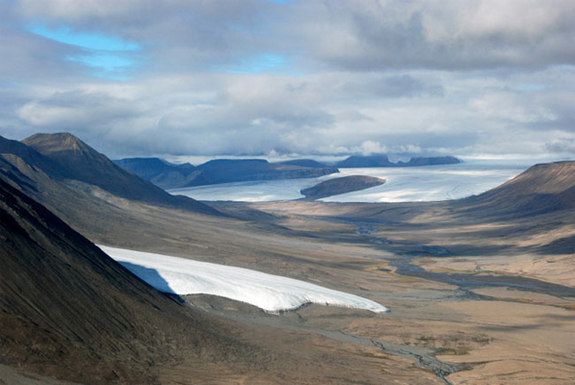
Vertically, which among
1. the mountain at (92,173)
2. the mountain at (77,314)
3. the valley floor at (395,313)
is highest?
the mountain at (92,173)

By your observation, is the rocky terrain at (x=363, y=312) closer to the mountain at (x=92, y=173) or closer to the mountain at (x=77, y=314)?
the mountain at (x=77, y=314)

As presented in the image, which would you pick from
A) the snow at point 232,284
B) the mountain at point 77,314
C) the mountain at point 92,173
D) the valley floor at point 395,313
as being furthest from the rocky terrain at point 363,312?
the snow at point 232,284

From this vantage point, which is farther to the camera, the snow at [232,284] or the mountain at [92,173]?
the mountain at [92,173]

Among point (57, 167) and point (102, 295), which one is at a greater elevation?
point (57, 167)

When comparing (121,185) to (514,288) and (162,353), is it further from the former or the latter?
(162,353)

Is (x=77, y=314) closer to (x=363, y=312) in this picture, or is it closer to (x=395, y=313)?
(x=363, y=312)

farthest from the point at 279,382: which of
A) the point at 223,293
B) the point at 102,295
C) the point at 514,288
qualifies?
the point at 514,288

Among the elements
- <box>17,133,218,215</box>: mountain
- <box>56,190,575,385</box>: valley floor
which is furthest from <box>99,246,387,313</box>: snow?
<box>17,133,218,215</box>: mountain
